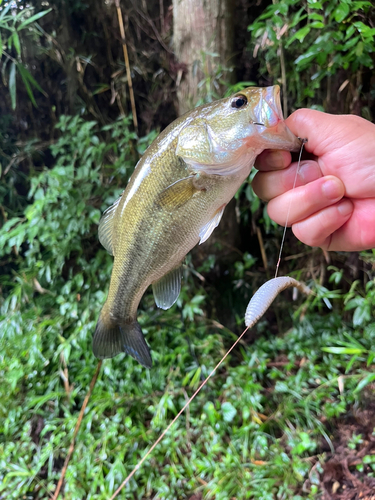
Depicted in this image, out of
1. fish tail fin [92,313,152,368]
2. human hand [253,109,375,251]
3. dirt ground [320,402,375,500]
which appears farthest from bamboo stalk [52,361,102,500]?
human hand [253,109,375,251]

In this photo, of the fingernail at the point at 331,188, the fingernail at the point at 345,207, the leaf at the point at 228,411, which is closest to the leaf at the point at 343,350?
the leaf at the point at 228,411

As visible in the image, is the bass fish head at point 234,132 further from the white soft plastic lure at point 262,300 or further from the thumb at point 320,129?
the white soft plastic lure at point 262,300

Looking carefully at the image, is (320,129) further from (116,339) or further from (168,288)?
(116,339)

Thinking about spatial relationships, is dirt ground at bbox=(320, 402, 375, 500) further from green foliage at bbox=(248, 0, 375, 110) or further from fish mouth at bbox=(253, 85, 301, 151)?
green foliage at bbox=(248, 0, 375, 110)

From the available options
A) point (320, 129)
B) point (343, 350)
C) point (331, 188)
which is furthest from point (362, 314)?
point (320, 129)

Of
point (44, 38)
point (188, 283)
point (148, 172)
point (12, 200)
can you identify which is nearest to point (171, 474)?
point (188, 283)

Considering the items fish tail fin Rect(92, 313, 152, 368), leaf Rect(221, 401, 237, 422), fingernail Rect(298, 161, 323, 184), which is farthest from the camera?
leaf Rect(221, 401, 237, 422)
